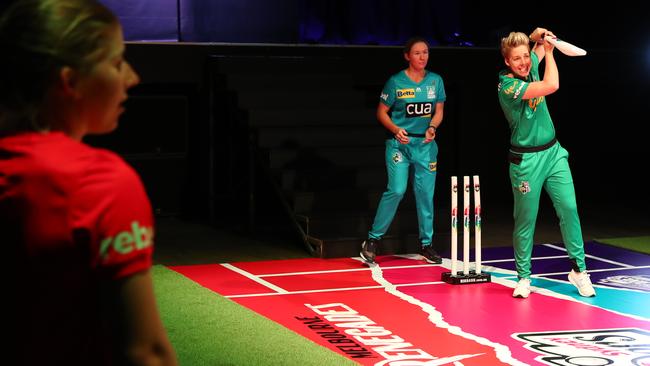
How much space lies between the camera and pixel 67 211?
1.47 m

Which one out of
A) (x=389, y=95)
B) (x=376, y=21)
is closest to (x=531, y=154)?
(x=389, y=95)

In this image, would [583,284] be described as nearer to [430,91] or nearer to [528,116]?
[528,116]

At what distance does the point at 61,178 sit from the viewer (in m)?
1.49

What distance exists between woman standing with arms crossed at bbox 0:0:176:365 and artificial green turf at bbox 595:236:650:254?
9.13 metres

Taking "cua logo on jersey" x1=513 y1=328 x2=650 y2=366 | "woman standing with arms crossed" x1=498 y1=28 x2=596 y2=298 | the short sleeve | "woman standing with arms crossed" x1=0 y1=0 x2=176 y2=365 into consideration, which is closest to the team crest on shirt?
the short sleeve

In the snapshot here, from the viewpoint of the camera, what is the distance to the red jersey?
147 centimetres

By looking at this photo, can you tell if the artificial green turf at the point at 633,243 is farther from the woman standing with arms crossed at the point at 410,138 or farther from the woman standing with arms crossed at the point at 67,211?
the woman standing with arms crossed at the point at 67,211

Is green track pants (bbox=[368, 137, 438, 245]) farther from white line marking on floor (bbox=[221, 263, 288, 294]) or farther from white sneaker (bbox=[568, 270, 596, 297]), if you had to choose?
white sneaker (bbox=[568, 270, 596, 297])

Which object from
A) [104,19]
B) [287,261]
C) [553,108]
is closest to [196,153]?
[287,261]

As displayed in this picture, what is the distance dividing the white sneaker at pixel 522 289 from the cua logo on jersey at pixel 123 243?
6.63m

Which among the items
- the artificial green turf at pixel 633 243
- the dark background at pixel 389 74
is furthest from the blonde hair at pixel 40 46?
the dark background at pixel 389 74

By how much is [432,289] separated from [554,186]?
127cm

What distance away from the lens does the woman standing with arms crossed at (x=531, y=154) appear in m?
7.61

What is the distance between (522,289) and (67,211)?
6.70 m
